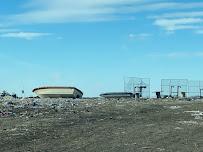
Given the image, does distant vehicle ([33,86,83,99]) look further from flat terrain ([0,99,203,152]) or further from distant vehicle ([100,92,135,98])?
flat terrain ([0,99,203,152])

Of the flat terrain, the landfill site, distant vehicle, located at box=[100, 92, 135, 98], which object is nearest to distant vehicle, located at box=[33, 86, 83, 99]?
distant vehicle, located at box=[100, 92, 135, 98]

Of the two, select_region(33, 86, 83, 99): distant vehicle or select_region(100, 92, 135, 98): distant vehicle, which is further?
select_region(100, 92, 135, 98): distant vehicle

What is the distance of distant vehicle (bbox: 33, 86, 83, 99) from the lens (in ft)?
195

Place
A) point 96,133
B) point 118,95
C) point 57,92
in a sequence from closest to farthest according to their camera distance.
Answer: point 96,133
point 57,92
point 118,95

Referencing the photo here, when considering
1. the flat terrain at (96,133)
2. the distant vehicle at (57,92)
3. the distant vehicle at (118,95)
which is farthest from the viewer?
the distant vehicle at (118,95)

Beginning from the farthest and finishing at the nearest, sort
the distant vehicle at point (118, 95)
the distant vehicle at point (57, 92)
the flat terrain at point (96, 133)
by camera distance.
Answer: the distant vehicle at point (118, 95), the distant vehicle at point (57, 92), the flat terrain at point (96, 133)

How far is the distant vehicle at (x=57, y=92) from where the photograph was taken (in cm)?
5932

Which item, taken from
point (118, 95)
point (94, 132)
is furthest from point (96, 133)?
point (118, 95)

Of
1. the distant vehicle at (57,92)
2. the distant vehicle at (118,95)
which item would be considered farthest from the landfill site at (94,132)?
the distant vehicle at (118,95)

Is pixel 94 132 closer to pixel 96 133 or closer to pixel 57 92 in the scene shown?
Result: pixel 96 133

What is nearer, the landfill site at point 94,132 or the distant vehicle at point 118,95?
the landfill site at point 94,132

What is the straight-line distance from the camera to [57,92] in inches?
2371

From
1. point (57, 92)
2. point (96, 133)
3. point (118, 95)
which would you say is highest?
point (57, 92)

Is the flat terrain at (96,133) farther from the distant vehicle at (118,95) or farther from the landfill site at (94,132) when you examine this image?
the distant vehicle at (118,95)
